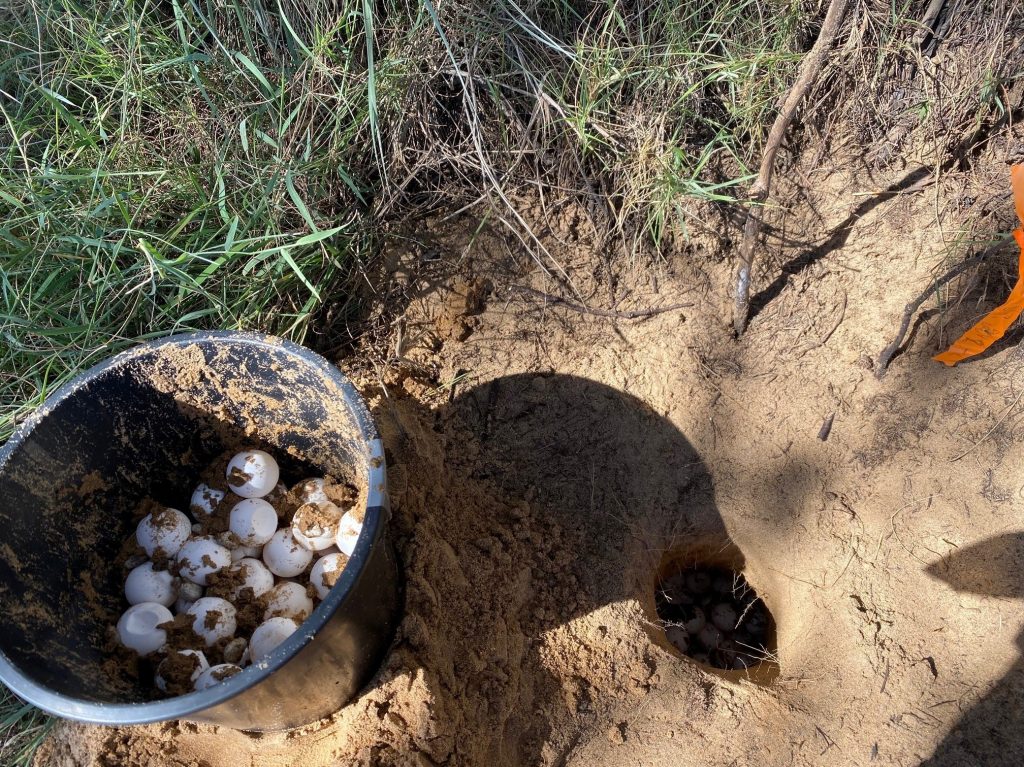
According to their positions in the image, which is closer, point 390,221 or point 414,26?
point 414,26

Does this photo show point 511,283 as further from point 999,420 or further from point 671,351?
point 999,420

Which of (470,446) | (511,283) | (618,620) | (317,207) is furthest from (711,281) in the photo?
(317,207)

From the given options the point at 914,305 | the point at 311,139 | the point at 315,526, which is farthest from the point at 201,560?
the point at 914,305

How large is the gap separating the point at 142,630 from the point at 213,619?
166 millimetres

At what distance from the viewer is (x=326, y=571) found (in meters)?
1.77

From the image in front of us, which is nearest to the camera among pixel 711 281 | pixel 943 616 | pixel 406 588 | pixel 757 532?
pixel 406 588

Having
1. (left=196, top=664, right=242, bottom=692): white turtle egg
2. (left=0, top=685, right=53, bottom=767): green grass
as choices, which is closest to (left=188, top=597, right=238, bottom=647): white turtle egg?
(left=196, top=664, right=242, bottom=692): white turtle egg

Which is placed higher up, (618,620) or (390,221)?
(390,221)

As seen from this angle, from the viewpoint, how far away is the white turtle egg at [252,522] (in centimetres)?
183

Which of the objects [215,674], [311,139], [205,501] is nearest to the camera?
[215,674]

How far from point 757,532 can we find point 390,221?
5.27 feet

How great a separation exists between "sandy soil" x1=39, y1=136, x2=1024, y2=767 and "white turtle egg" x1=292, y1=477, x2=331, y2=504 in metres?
0.22

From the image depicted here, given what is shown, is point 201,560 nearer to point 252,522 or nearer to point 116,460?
point 252,522

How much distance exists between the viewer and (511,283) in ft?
7.75
